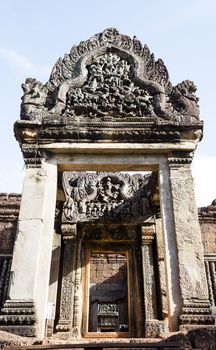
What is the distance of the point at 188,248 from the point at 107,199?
4.57 meters

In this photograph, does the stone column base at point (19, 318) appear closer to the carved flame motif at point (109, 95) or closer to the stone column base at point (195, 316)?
the stone column base at point (195, 316)

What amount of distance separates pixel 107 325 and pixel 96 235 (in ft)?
26.4

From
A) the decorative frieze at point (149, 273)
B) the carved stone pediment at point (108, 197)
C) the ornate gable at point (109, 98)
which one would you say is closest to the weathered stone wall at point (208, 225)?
the decorative frieze at point (149, 273)

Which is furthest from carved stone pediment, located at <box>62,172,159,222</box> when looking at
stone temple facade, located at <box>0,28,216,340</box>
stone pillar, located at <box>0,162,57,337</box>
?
stone pillar, located at <box>0,162,57,337</box>

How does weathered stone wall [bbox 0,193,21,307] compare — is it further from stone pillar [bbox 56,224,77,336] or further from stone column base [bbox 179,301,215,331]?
stone column base [bbox 179,301,215,331]

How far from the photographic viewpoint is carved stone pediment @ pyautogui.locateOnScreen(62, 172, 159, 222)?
377 inches

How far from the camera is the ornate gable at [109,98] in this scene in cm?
660

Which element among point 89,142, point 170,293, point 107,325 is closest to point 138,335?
point 170,293

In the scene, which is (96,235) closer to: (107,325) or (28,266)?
(28,266)

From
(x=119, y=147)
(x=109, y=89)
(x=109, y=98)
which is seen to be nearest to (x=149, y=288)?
(x=119, y=147)

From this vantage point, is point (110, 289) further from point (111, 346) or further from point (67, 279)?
point (111, 346)

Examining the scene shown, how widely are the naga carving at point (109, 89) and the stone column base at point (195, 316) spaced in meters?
3.38

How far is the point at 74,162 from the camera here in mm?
6543

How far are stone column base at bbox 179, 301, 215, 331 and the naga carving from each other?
11.1 feet
